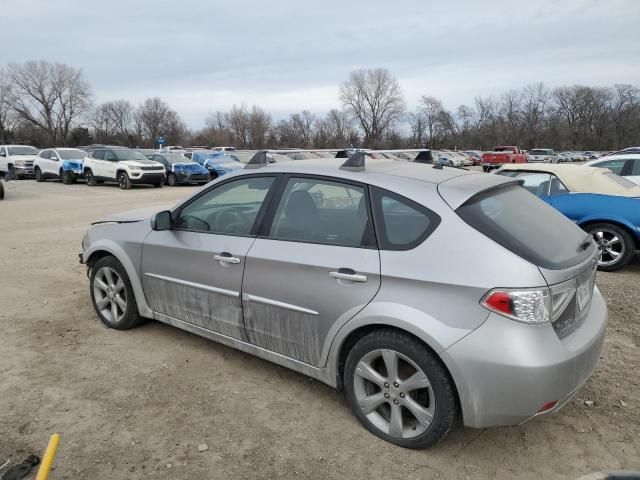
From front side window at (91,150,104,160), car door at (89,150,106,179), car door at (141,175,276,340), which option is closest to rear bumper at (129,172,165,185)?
car door at (89,150,106,179)

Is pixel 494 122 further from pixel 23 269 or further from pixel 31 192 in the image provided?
pixel 23 269

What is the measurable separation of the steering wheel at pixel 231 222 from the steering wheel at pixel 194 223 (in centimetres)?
11

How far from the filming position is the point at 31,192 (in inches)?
758

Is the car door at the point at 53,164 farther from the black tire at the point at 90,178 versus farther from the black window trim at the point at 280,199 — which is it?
the black window trim at the point at 280,199

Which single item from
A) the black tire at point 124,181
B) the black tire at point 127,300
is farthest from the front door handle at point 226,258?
the black tire at point 124,181

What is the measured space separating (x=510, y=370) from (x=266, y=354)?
1668 mm

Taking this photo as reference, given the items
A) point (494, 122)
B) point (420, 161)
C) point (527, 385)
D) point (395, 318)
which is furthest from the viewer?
point (494, 122)

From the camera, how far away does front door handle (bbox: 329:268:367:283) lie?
9.00 feet

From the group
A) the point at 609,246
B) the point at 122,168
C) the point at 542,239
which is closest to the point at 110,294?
the point at 542,239

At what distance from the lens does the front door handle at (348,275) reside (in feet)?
9.00

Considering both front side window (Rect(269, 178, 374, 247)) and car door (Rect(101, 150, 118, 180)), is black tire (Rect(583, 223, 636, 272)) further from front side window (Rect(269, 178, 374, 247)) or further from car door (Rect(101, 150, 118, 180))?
car door (Rect(101, 150, 118, 180))

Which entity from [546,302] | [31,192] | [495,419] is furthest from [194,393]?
[31,192]

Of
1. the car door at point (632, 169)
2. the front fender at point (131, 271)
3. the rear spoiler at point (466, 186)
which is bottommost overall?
the front fender at point (131, 271)

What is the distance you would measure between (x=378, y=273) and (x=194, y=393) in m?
1.71
